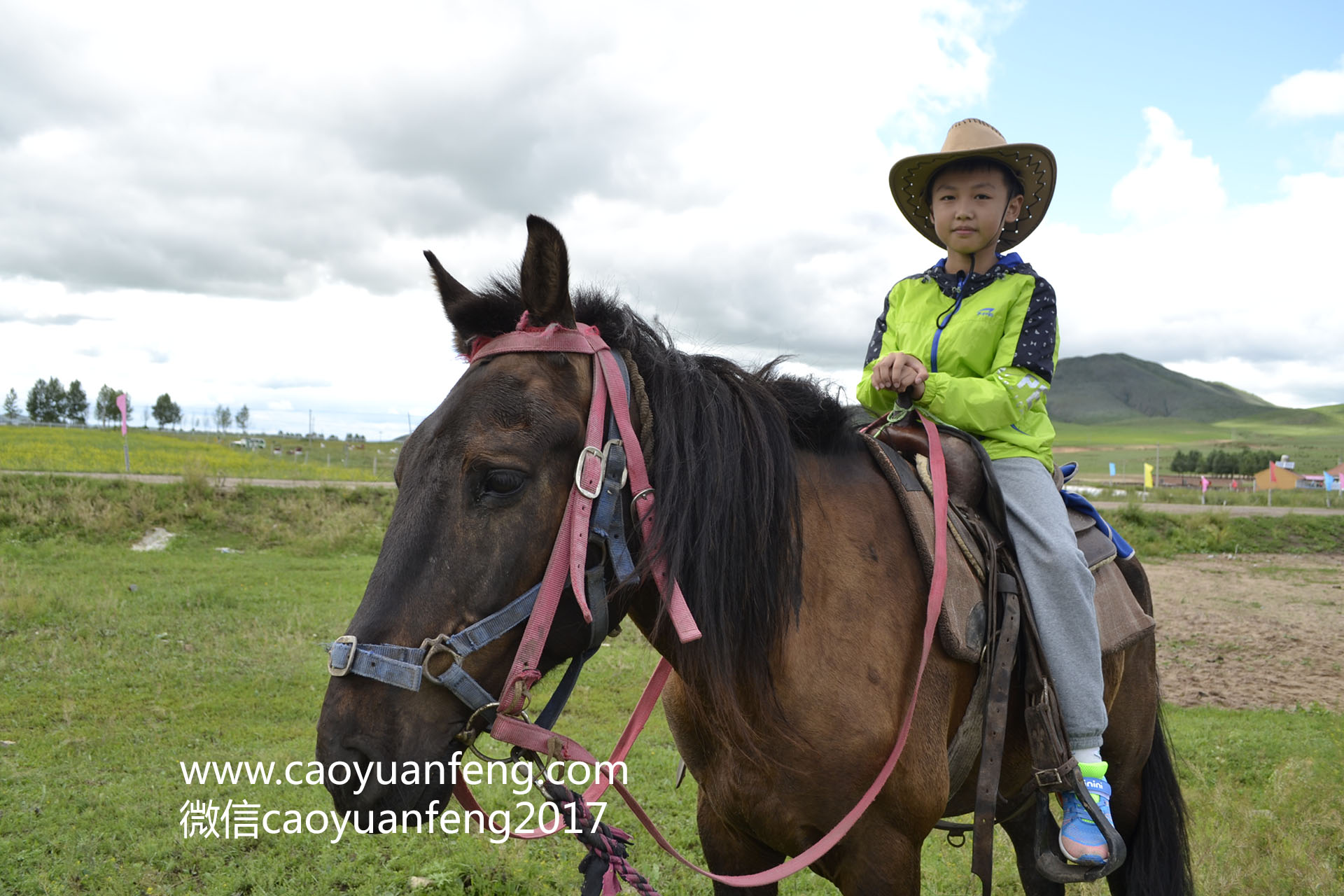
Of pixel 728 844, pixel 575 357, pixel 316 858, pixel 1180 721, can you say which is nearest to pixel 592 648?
pixel 575 357

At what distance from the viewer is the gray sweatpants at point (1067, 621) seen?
→ 97.1 inches

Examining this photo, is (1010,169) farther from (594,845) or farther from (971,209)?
(594,845)

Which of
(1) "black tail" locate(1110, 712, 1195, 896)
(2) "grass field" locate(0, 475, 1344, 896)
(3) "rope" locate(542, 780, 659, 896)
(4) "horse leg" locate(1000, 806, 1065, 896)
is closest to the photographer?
(3) "rope" locate(542, 780, 659, 896)

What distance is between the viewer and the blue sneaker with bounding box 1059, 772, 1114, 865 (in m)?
2.44

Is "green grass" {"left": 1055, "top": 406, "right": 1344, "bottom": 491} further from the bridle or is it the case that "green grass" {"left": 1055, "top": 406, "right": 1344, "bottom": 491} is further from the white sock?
the bridle

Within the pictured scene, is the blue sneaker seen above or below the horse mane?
below

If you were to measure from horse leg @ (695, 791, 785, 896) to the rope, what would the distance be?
1.51 ft

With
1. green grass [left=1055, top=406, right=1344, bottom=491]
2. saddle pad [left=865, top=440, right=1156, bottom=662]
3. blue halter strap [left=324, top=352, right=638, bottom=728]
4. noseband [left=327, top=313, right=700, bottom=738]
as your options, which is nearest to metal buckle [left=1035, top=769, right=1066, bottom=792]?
saddle pad [left=865, top=440, right=1156, bottom=662]

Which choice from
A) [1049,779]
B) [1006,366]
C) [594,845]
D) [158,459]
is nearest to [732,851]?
[594,845]

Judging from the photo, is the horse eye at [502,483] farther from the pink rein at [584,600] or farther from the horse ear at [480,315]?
the horse ear at [480,315]

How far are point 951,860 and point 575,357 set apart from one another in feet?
15.3

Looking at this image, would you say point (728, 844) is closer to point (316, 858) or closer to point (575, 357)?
point (575, 357)

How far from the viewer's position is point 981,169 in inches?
114

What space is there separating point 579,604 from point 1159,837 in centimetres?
324
